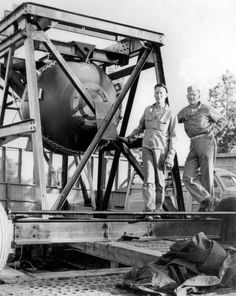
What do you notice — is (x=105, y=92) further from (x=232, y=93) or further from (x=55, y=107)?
(x=232, y=93)

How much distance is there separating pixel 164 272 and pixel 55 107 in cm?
412

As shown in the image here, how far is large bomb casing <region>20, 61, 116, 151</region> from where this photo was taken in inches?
290

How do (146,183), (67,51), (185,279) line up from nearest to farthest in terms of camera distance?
(185,279)
(146,183)
(67,51)

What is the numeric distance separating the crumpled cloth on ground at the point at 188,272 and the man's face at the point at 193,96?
11.1 feet

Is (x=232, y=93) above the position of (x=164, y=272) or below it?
above

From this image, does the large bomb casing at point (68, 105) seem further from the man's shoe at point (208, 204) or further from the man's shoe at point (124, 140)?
the man's shoe at point (208, 204)

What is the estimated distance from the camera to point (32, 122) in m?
6.11

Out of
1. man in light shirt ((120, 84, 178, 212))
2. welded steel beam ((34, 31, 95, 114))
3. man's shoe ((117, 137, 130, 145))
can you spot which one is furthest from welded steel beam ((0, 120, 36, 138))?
man in light shirt ((120, 84, 178, 212))

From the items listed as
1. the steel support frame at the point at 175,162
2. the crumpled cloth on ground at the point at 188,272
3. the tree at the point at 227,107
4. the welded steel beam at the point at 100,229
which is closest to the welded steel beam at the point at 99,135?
the steel support frame at the point at 175,162

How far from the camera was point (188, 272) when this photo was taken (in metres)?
3.82

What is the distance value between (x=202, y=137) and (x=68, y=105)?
2031 mm

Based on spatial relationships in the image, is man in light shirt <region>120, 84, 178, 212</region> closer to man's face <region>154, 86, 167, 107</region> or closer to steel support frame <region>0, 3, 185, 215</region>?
man's face <region>154, 86, 167, 107</region>

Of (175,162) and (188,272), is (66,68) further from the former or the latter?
(188,272)

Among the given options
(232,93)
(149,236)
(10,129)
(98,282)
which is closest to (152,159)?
(149,236)
